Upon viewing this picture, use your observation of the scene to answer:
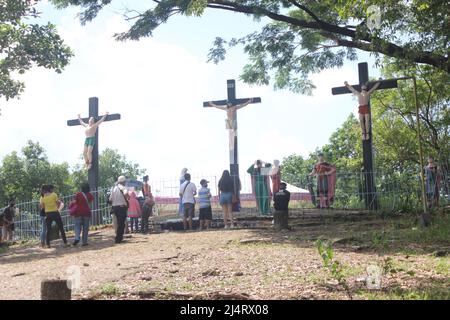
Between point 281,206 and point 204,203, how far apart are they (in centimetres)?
204

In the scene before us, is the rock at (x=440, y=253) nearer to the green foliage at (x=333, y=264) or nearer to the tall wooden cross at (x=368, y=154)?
the green foliage at (x=333, y=264)

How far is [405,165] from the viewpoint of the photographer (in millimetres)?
29422

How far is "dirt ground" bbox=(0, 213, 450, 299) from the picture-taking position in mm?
6309

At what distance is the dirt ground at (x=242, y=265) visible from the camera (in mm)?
6309

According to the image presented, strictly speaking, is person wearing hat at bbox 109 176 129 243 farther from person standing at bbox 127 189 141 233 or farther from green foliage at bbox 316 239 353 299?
green foliage at bbox 316 239 353 299

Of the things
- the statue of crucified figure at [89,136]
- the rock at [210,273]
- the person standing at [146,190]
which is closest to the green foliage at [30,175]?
the statue of crucified figure at [89,136]

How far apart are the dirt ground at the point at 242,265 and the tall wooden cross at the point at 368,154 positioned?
8.06 ft

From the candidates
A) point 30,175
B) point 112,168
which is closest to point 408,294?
point 30,175

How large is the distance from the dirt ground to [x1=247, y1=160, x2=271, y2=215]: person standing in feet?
7.48

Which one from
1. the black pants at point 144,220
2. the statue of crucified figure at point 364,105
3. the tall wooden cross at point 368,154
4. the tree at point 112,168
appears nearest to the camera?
the black pants at point 144,220

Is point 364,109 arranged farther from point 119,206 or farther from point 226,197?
point 119,206

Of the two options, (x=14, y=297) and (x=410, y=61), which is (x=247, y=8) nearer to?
(x=410, y=61)

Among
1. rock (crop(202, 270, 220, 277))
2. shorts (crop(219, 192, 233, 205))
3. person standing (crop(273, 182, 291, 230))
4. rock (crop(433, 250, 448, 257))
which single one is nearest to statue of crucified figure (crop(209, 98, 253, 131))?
shorts (crop(219, 192, 233, 205))

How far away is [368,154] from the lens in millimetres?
16453
